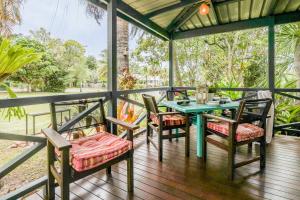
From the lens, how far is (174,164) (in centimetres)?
266

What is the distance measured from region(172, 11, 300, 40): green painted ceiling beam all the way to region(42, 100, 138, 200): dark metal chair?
3.77 metres

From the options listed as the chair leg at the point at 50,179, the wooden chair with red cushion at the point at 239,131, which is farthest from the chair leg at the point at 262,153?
the chair leg at the point at 50,179

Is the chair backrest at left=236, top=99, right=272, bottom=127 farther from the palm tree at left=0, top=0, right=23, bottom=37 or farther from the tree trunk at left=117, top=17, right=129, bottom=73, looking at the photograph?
the tree trunk at left=117, top=17, right=129, bottom=73

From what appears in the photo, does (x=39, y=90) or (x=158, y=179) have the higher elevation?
(x=39, y=90)

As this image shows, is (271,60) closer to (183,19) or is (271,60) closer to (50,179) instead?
(183,19)

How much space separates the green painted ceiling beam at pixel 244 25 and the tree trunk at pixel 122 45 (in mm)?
1346

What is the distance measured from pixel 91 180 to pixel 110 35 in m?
2.09

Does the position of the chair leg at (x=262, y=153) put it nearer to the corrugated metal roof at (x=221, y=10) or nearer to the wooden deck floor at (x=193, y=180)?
the wooden deck floor at (x=193, y=180)

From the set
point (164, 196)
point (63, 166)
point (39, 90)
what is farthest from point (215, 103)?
point (39, 90)

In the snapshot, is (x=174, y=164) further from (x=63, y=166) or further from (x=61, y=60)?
(x=61, y=60)

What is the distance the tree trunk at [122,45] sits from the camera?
15.9 feet

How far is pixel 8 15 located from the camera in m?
2.12

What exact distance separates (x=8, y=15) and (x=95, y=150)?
68.3 inches

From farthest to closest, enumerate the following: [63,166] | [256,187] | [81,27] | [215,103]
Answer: [81,27]
[215,103]
[256,187]
[63,166]
